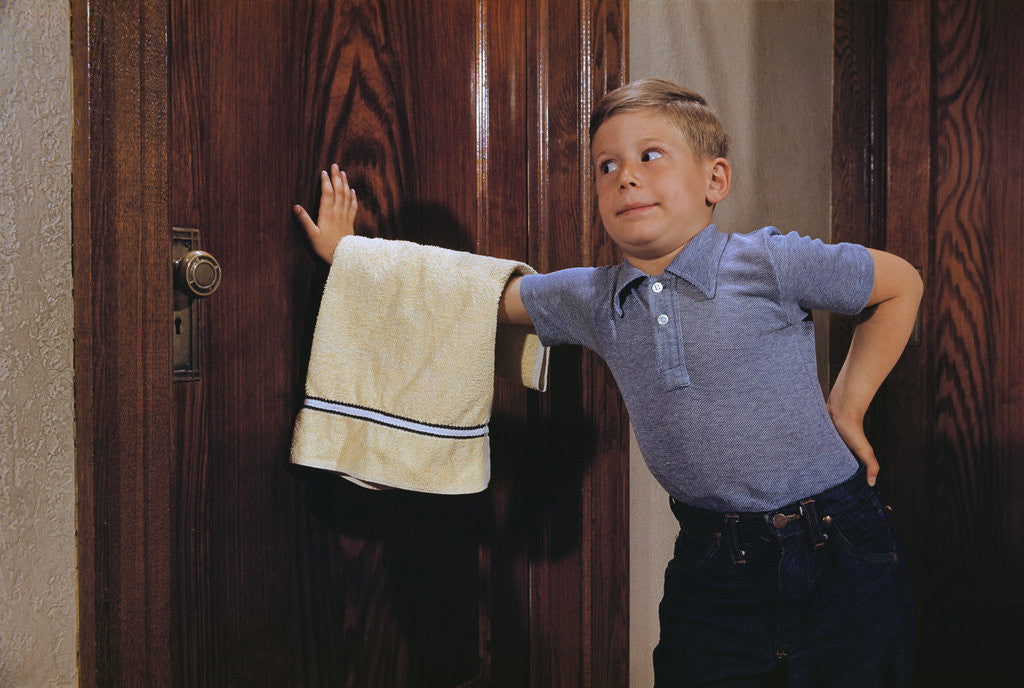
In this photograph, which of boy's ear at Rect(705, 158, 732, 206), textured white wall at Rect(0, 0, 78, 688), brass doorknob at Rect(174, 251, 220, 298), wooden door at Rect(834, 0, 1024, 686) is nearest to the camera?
textured white wall at Rect(0, 0, 78, 688)

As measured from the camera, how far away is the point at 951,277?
4.65ft

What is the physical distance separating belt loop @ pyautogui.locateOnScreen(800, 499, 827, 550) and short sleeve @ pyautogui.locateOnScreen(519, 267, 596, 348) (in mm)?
294

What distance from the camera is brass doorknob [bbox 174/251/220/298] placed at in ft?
2.46

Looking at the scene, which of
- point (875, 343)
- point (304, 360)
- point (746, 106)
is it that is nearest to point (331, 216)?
point (304, 360)

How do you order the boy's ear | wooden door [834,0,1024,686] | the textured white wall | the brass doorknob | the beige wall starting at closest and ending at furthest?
the textured white wall, the brass doorknob, the boy's ear, the beige wall, wooden door [834,0,1024,686]

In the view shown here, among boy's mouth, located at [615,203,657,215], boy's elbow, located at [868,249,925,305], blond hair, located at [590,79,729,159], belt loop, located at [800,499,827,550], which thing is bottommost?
belt loop, located at [800,499,827,550]

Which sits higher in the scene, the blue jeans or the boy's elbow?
the boy's elbow

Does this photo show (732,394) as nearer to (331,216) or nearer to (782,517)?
(782,517)

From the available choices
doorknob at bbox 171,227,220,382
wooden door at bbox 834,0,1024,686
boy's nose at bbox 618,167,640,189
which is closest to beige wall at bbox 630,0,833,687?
wooden door at bbox 834,0,1024,686

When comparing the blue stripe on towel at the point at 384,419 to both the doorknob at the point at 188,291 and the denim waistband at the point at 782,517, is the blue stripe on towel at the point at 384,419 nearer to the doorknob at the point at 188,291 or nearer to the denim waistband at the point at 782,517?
the doorknob at the point at 188,291

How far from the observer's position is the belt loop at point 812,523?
0.83 m

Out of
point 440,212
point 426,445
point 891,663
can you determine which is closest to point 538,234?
point 440,212

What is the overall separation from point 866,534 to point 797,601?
0.37 feet

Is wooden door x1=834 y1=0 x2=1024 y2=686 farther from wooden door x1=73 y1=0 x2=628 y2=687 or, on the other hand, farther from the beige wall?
wooden door x1=73 y1=0 x2=628 y2=687
